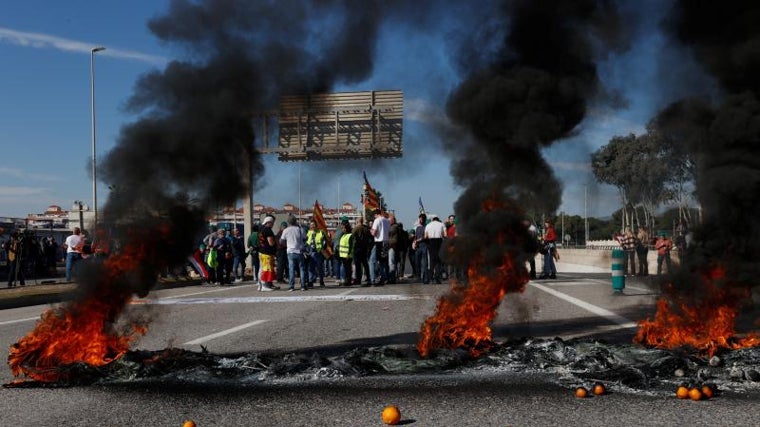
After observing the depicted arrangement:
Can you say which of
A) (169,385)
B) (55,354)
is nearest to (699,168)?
(169,385)

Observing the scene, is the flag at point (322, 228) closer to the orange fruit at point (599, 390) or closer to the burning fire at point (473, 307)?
the burning fire at point (473, 307)

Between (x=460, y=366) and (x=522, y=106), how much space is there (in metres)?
2.48

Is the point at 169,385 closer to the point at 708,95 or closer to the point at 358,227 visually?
the point at 708,95

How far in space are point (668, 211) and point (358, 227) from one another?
10303 millimetres

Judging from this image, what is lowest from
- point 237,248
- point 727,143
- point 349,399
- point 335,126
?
point 349,399

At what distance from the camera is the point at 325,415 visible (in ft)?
16.2

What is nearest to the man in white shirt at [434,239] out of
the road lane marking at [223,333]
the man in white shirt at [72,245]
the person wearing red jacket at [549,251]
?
the person wearing red jacket at [549,251]

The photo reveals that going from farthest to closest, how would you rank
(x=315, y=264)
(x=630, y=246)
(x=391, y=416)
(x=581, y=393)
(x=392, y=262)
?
(x=630, y=246) < (x=315, y=264) < (x=392, y=262) < (x=581, y=393) < (x=391, y=416)

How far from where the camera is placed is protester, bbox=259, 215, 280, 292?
17.3 meters

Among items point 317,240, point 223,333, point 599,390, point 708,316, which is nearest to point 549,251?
point 317,240

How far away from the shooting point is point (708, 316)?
6562 millimetres

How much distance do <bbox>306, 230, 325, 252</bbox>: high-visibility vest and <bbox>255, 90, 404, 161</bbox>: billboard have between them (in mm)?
9794

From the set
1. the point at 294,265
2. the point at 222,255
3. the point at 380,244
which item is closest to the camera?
the point at 294,265

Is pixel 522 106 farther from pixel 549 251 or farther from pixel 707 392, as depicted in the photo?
pixel 549 251
